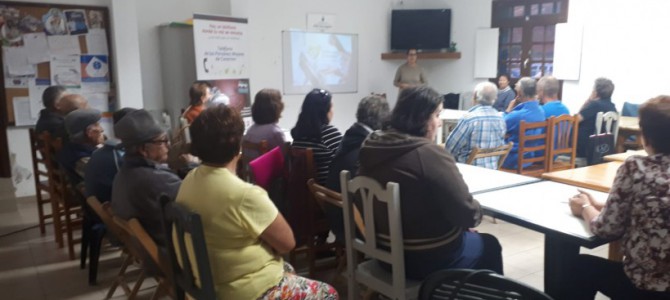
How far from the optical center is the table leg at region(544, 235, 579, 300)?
78.8 inches

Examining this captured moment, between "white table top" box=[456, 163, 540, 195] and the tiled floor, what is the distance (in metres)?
0.73

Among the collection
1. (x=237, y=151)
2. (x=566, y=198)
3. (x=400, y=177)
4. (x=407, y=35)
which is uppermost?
(x=407, y=35)

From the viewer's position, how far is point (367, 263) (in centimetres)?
217

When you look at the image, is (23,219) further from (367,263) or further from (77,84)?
(367,263)

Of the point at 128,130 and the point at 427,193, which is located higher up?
the point at 128,130

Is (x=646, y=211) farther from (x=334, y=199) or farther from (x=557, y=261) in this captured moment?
(x=334, y=199)

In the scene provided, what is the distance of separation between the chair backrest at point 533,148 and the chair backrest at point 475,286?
2997 mm

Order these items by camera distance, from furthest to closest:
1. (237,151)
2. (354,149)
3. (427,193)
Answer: (354,149) → (427,193) → (237,151)

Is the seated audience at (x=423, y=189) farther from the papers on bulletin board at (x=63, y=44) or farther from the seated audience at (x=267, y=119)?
the papers on bulletin board at (x=63, y=44)

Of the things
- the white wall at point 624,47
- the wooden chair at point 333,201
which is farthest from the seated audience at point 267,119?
the white wall at point 624,47

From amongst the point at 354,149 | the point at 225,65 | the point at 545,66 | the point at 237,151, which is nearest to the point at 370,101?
the point at 354,149

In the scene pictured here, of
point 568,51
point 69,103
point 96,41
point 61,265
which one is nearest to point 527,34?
point 568,51

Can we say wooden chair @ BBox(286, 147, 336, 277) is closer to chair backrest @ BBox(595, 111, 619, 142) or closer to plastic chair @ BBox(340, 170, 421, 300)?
plastic chair @ BBox(340, 170, 421, 300)

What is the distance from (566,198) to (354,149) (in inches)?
39.3
